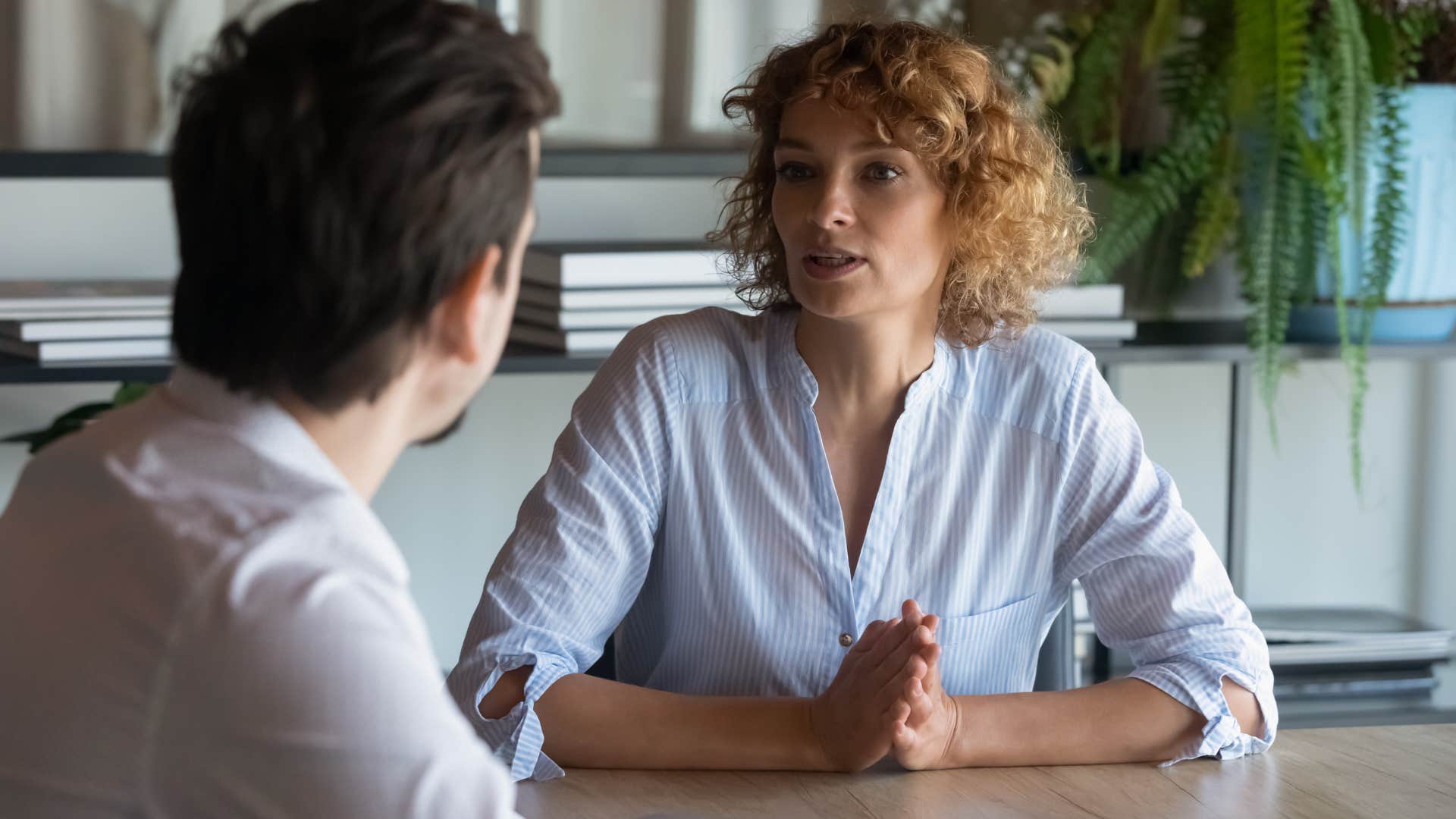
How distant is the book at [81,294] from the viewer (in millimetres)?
1975

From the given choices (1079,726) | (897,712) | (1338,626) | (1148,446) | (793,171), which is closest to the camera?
(897,712)

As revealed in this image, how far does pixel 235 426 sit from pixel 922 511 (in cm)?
100

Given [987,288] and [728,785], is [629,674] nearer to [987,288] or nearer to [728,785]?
[728,785]

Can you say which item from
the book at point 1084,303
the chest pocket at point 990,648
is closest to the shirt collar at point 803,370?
the chest pocket at point 990,648

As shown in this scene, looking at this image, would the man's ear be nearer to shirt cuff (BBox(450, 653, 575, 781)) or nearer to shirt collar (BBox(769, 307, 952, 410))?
shirt cuff (BBox(450, 653, 575, 781))

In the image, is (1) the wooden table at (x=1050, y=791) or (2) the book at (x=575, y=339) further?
(2) the book at (x=575, y=339)

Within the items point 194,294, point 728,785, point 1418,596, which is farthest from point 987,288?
point 1418,596

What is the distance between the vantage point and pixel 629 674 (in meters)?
1.78

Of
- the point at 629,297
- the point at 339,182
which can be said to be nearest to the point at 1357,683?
the point at 629,297

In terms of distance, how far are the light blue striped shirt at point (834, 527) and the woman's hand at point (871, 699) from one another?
203 mm

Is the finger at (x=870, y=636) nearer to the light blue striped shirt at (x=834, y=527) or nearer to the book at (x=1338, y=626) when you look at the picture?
the light blue striped shirt at (x=834, y=527)

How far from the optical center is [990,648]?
1702 mm

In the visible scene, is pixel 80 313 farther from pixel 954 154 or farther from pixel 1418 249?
pixel 1418 249

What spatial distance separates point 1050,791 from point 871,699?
0.17 m
